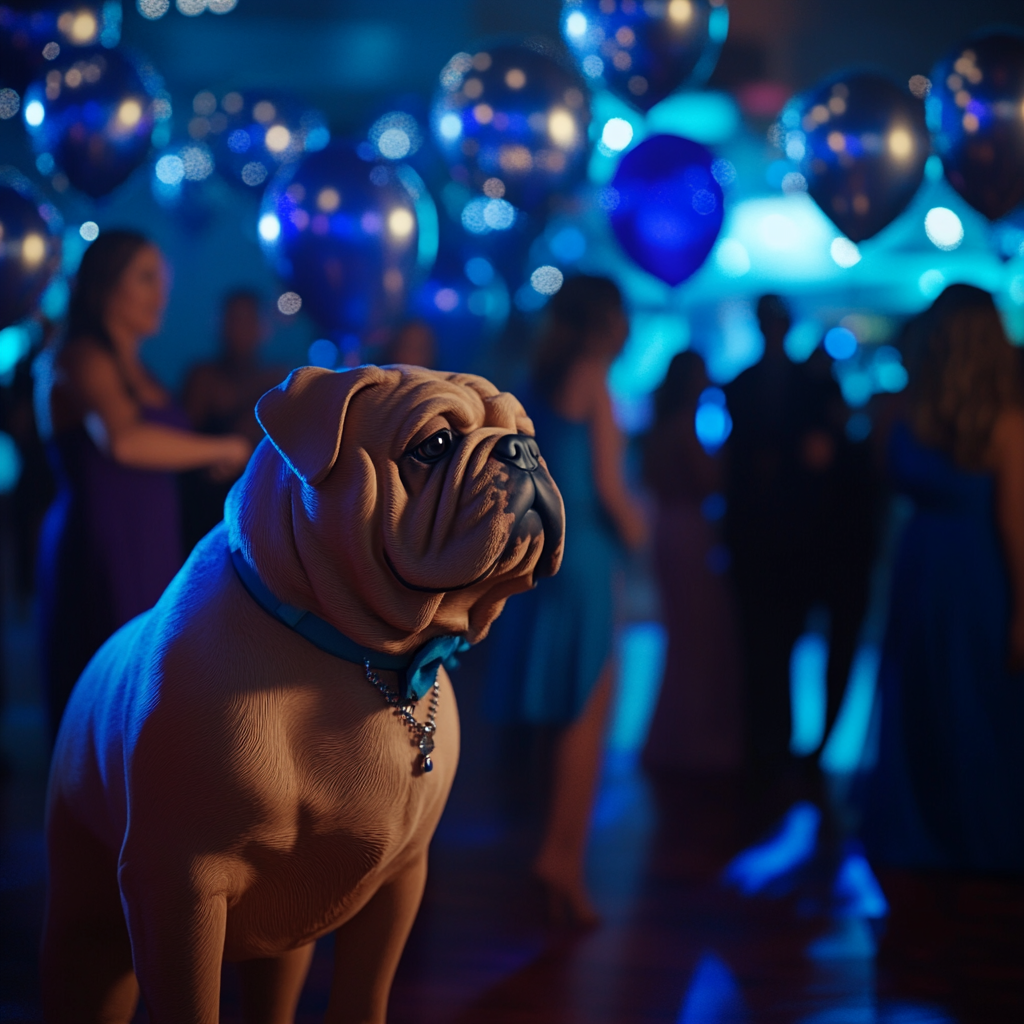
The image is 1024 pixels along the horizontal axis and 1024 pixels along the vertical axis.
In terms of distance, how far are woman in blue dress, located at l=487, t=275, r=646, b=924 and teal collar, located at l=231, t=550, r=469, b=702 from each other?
1371mm

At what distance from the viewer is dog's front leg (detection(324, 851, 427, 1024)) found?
1194mm

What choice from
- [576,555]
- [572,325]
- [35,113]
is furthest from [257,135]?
[576,555]

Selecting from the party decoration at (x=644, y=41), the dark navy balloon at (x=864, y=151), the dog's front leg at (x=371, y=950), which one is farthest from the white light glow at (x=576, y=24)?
the dog's front leg at (x=371, y=950)

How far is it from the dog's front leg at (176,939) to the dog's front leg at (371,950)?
0.59 feet

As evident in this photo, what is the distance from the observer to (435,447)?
108 centimetres

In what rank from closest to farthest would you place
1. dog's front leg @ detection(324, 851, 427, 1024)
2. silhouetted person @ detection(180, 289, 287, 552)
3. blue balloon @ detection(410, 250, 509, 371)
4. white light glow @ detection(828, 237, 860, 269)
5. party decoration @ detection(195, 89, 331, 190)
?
1. dog's front leg @ detection(324, 851, 427, 1024)
2. party decoration @ detection(195, 89, 331, 190)
3. silhouetted person @ detection(180, 289, 287, 552)
4. blue balloon @ detection(410, 250, 509, 371)
5. white light glow @ detection(828, 237, 860, 269)

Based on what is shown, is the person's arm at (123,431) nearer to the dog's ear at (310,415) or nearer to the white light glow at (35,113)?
the white light glow at (35,113)

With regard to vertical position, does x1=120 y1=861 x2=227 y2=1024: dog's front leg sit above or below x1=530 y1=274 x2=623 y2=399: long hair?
below

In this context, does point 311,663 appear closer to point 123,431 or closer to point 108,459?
point 123,431

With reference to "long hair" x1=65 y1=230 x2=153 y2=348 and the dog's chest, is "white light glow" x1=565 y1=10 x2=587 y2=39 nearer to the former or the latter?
"long hair" x1=65 y1=230 x2=153 y2=348

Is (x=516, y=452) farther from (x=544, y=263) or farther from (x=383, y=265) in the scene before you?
(x=544, y=263)

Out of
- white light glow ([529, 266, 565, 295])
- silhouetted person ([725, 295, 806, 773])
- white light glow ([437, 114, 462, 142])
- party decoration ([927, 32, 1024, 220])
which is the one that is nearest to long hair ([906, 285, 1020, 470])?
party decoration ([927, 32, 1024, 220])

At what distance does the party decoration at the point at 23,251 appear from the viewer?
2285 mm

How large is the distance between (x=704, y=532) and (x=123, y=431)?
2257mm
